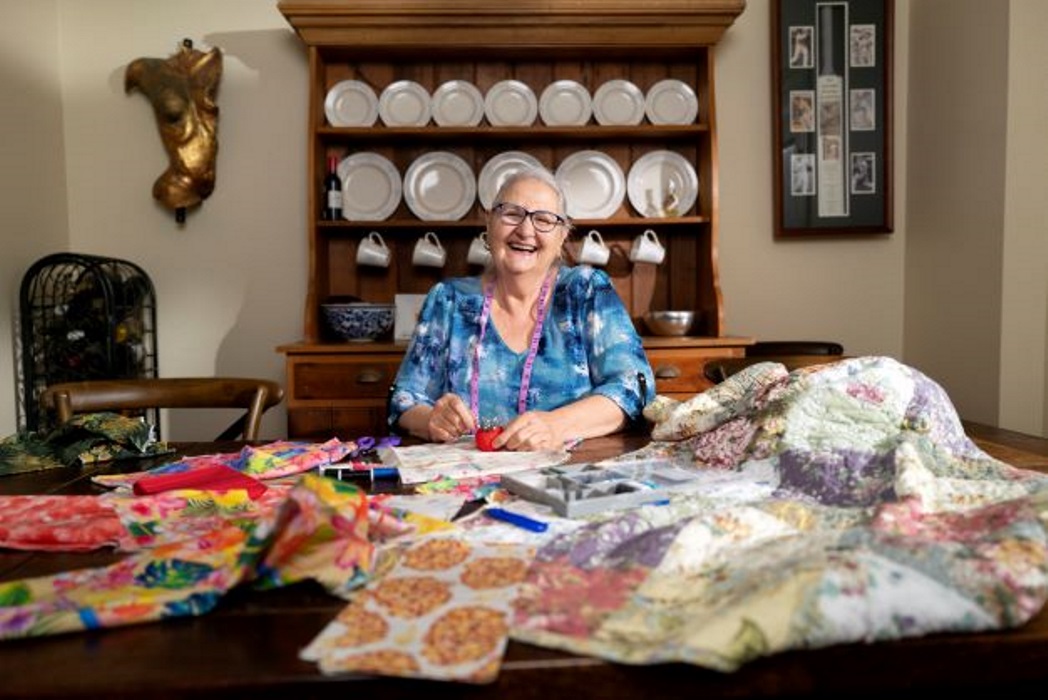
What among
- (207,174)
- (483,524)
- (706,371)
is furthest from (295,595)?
(207,174)

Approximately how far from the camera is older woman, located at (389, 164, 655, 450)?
1.88m

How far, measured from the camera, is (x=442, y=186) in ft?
10.5

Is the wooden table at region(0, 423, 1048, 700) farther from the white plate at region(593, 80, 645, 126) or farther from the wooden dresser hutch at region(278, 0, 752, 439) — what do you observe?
the white plate at region(593, 80, 645, 126)

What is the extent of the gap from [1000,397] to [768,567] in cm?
254

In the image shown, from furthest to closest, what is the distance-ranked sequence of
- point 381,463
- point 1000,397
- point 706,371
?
point 1000,397 → point 706,371 → point 381,463

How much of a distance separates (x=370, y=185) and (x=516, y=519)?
2.53 meters

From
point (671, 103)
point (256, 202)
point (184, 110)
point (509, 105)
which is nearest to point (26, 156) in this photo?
point (184, 110)

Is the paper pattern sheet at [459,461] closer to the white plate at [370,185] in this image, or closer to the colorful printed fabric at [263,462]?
the colorful printed fabric at [263,462]

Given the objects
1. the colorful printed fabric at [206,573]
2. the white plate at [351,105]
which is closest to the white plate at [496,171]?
the white plate at [351,105]

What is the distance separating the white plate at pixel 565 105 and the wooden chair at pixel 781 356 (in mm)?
1143

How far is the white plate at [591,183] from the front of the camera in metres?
3.23

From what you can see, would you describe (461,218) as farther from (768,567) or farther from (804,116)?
(768,567)

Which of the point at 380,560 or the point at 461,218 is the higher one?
the point at 461,218

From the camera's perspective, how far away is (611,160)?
3229 millimetres
